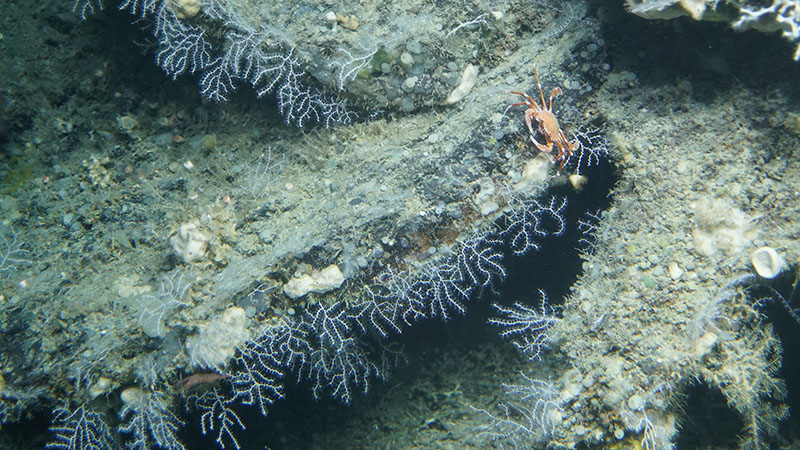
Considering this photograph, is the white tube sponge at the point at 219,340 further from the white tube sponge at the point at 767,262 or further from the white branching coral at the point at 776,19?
the white branching coral at the point at 776,19

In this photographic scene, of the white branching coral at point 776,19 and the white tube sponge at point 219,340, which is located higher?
the white branching coral at point 776,19

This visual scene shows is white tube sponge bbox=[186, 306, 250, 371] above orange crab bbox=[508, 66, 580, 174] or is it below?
below

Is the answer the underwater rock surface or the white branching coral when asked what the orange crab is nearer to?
the underwater rock surface

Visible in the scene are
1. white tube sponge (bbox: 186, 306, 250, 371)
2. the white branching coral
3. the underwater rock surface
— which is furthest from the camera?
white tube sponge (bbox: 186, 306, 250, 371)

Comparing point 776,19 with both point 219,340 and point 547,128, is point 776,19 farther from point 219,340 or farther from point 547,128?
A: point 219,340

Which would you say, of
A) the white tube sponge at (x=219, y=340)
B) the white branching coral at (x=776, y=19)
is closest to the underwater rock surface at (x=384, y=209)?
the white tube sponge at (x=219, y=340)

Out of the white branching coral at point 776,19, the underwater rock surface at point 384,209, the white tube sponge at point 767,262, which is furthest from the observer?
the underwater rock surface at point 384,209

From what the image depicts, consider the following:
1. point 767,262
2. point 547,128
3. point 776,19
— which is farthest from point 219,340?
point 776,19

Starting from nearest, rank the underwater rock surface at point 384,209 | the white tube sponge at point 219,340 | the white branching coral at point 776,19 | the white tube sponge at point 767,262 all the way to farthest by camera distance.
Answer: the white branching coral at point 776,19 < the white tube sponge at point 767,262 < the underwater rock surface at point 384,209 < the white tube sponge at point 219,340

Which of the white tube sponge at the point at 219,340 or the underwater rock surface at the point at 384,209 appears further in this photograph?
the white tube sponge at the point at 219,340

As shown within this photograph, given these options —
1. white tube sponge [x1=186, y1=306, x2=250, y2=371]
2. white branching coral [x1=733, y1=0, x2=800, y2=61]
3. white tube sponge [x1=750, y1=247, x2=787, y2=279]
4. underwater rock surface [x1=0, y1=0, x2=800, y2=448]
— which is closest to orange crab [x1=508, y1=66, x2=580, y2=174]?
underwater rock surface [x1=0, y1=0, x2=800, y2=448]
